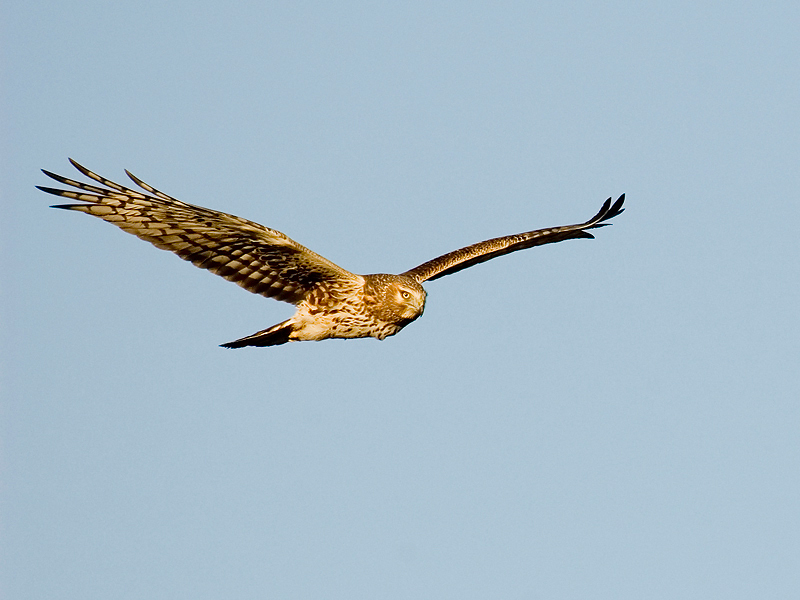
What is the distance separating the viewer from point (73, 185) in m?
8.96

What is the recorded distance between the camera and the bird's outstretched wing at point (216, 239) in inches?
358

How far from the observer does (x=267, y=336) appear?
33.3ft

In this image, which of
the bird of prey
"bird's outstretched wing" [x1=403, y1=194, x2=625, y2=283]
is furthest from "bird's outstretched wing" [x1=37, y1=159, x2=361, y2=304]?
"bird's outstretched wing" [x1=403, y1=194, x2=625, y2=283]

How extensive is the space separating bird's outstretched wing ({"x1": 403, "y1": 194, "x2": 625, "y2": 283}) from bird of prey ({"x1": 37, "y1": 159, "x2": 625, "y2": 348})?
65 centimetres

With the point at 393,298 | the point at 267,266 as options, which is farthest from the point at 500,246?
the point at 267,266

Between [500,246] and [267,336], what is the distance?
2940 mm

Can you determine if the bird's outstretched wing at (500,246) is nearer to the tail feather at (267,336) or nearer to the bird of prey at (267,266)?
the bird of prey at (267,266)

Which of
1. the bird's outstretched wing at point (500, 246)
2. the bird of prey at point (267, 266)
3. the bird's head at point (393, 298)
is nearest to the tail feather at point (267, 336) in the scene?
the bird of prey at point (267, 266)

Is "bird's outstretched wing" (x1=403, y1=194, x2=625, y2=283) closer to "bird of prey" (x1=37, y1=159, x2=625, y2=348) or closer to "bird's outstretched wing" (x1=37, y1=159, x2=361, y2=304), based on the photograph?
"bird of prey" (x1=37, y1=159, x2=625, y2=348)

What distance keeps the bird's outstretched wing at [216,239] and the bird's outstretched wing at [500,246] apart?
1445 mm

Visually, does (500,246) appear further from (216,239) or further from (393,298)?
(216,239)

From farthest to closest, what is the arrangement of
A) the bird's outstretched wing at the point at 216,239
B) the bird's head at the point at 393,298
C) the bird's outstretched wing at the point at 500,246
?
the bird's outstretched wing at the point at 500,246, the bird's head at the point at 393,298, the bird's outstretched wing at the point at 216,239

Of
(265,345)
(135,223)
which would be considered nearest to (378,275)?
(265,345)

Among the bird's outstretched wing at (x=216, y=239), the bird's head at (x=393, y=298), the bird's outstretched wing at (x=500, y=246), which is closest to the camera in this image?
the bird's outstretched wing at (x=216, y=239)
